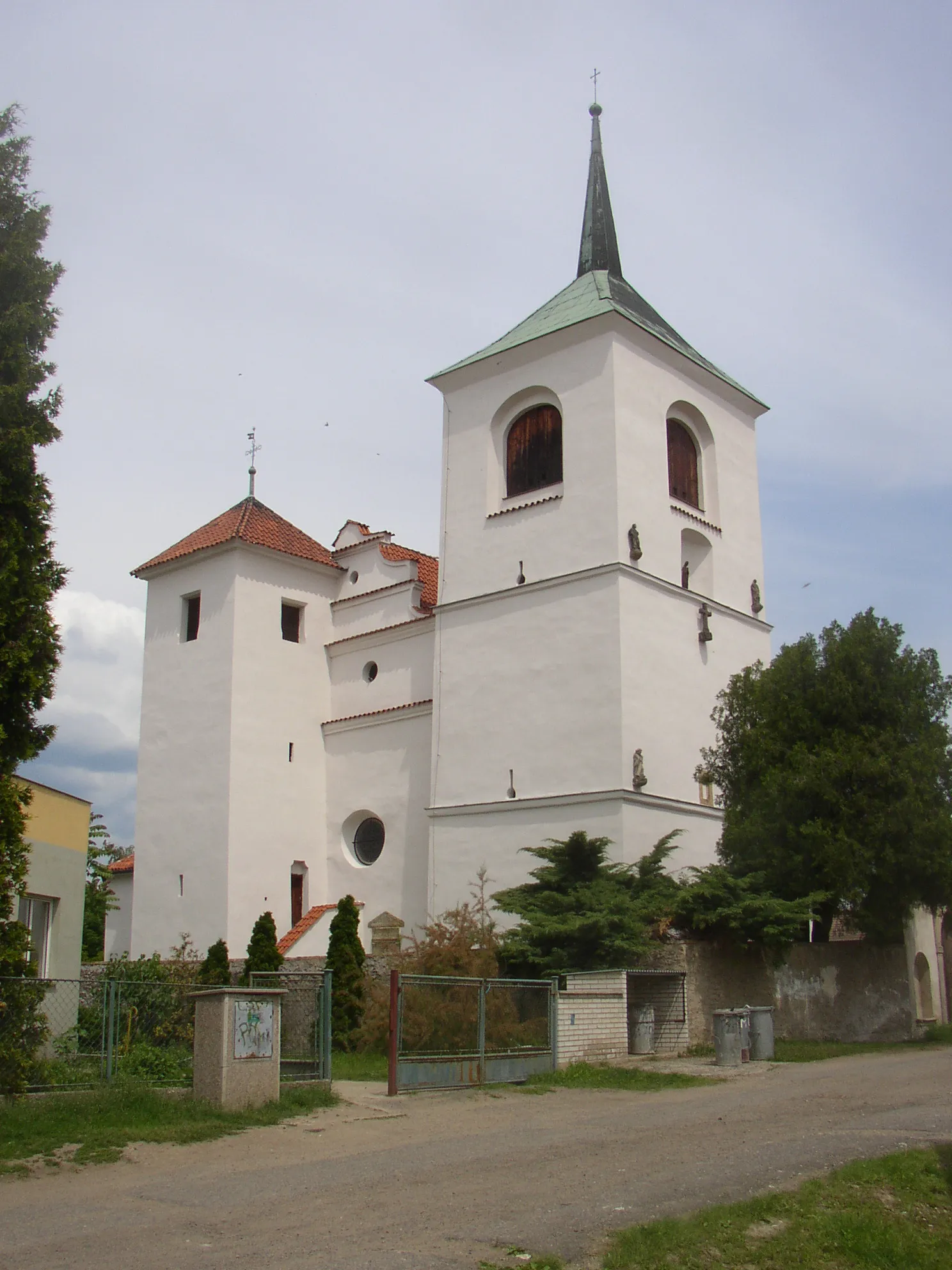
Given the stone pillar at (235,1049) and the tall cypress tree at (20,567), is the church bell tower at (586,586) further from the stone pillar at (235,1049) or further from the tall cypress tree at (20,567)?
the tall cypress tree at (20,567)

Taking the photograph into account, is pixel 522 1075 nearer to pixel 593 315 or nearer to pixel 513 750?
pixel 513 750

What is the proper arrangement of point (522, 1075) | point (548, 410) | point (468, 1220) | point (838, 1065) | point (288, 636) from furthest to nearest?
point (288, 636), point (548, 410), point (838, 1065), point (522, 1075), point (468, 1220)

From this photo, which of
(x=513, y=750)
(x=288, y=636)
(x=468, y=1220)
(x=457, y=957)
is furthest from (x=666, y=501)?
(x=468, y=1220)

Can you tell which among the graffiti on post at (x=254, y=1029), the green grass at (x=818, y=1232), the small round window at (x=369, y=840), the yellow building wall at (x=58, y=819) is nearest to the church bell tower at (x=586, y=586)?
the small round window at (x=369, y=840)

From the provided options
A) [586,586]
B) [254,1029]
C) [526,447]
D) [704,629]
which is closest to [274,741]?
[586,586]

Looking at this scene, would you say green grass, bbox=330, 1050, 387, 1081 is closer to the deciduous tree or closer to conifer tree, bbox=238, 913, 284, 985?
conifer tree, bbox=238, 913, 284, 985

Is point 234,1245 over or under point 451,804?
under

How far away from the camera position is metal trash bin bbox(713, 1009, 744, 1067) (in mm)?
17500

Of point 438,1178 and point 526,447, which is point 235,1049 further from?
point 526,447

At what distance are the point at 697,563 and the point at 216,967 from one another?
515 inches

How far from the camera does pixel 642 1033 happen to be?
64.2 ft

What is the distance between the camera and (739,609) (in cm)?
2823

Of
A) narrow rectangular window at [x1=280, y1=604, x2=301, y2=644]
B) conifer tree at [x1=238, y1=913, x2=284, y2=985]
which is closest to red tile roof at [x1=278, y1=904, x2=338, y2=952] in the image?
conifer tree at [x1=238, y1=913, x2=284, y2=985]

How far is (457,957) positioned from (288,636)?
41.0ft
